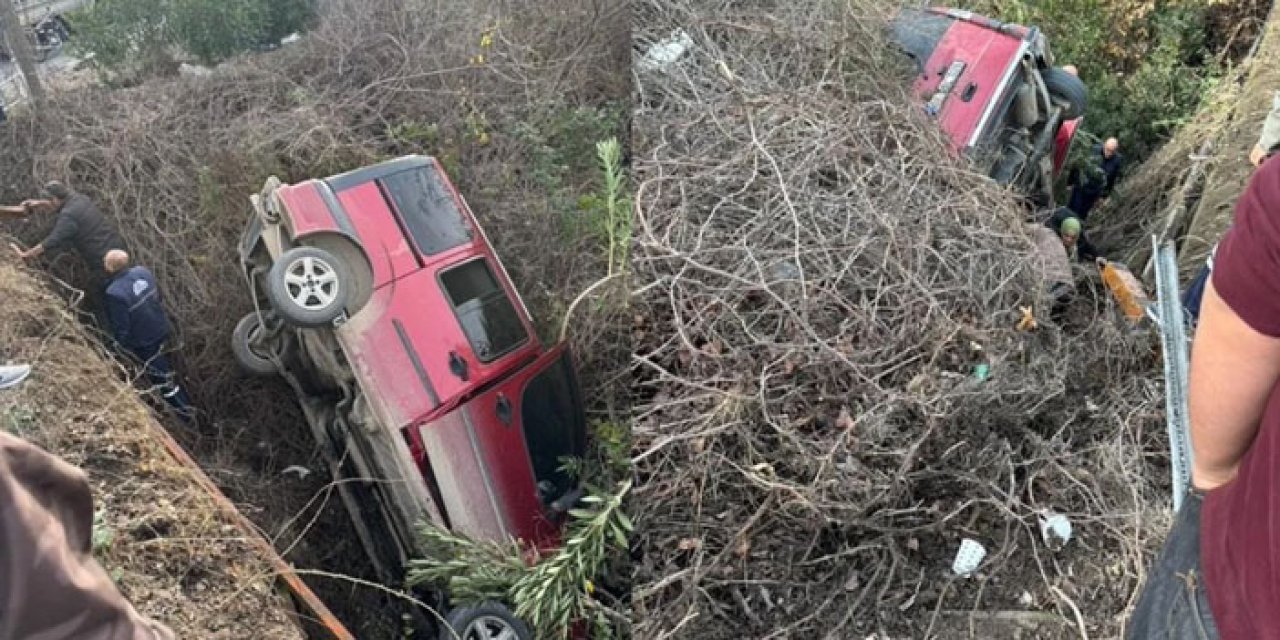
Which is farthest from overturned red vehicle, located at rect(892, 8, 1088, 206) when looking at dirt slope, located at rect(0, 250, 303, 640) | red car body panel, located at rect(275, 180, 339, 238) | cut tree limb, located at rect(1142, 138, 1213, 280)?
dirt slope, located at rect(0, 250, 303, 640)

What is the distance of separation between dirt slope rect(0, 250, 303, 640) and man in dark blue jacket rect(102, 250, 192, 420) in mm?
993

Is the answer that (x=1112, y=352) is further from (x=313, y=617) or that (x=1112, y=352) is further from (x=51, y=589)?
(x=51, y=589)

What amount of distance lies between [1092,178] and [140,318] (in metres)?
6.45

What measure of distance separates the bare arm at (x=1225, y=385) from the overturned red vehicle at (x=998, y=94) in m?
3.97

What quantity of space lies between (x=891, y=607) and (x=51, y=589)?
3.07 meters

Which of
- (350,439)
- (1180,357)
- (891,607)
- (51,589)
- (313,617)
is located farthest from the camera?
(350,439)

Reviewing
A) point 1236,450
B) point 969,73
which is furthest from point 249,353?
point 1236,450

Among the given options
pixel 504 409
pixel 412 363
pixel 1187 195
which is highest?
pixel 412 363

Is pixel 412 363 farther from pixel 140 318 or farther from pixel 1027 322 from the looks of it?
pixel 1027 322

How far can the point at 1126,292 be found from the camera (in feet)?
16.3

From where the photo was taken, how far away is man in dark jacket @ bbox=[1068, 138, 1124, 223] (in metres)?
6.85

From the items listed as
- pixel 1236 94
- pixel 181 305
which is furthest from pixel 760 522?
pixel 1236 94

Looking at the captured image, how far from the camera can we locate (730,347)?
14.4 ft

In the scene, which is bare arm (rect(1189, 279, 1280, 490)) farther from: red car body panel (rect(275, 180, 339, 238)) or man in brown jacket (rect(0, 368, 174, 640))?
red car body panel (rect(275, 180, 339, 238))
